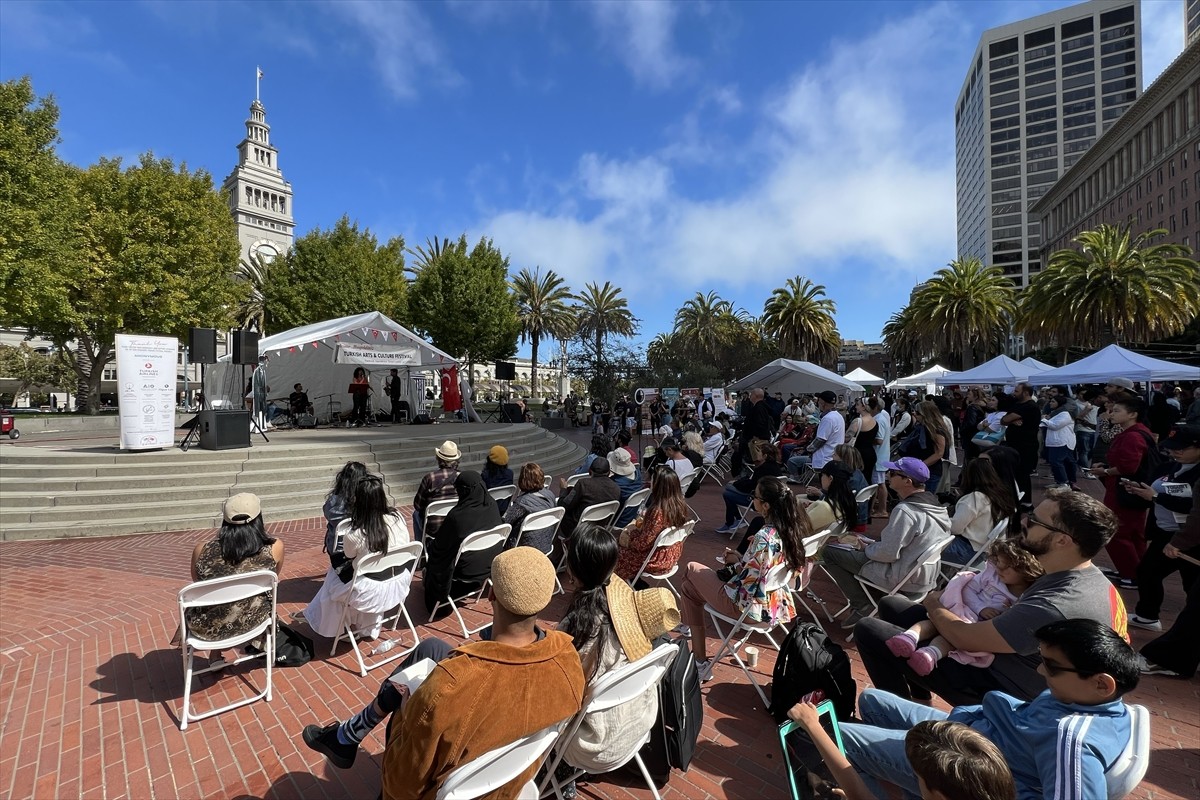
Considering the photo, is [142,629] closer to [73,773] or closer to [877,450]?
[73,773]

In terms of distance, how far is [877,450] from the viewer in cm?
891

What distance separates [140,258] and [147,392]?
761 inches

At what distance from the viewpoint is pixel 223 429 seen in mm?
9938

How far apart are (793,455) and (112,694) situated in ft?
34.4

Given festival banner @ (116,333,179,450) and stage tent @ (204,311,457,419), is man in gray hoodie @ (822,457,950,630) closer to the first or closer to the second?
festival banner @ (116,333,179,450)

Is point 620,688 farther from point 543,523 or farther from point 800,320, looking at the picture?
point 800,320

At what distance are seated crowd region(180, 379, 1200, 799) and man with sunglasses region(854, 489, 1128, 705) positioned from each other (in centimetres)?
1

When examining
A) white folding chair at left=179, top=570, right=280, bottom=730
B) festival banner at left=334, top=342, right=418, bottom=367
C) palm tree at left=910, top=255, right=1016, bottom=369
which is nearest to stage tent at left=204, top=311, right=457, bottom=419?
festival banner at left=334, top=342, right=418, bottom=367

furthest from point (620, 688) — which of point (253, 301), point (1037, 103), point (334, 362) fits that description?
point (1037, 103)

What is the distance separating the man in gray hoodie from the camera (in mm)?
3992

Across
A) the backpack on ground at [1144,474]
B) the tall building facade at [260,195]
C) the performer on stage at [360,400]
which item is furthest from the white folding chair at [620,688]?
the tall building facade at [260,195]

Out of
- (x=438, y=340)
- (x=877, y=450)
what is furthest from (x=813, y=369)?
(x=438, y=340)

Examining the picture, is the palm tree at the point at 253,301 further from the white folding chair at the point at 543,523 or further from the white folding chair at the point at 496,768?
the white folding chair at the point at 496,768

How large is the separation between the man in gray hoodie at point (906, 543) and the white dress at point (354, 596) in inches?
141
